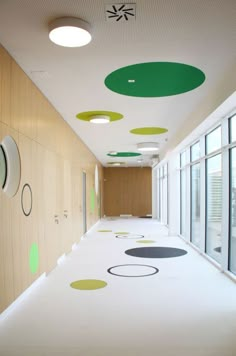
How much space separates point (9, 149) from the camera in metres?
4.52

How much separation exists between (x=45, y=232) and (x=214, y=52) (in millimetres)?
4517

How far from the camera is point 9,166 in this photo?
449cm

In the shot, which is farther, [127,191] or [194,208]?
[127,191]

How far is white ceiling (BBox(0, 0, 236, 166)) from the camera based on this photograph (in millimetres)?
3336

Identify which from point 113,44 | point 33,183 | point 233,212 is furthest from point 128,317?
point 113,44

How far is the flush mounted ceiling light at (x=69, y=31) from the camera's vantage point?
3.45 metres

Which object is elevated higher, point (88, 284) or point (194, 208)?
point (194, 208)

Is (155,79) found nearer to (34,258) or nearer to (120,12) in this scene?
(120,12)

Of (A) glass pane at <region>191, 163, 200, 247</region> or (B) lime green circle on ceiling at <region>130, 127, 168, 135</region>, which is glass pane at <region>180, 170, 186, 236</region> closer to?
(A) glass pane at <region>191, 163, 200, 247</region>

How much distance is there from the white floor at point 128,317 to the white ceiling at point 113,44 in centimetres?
360

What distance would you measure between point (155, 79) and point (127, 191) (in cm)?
1864

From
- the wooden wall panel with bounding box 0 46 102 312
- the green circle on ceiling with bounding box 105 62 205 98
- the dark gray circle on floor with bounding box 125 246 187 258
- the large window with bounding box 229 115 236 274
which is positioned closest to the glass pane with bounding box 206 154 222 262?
the dark gray circle on floor with bounding box 125 246 187 258

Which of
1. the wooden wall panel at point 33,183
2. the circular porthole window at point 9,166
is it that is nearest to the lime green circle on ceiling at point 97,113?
the wooden wall panel at point 33,183

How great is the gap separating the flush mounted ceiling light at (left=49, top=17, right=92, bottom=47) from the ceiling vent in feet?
0.97
